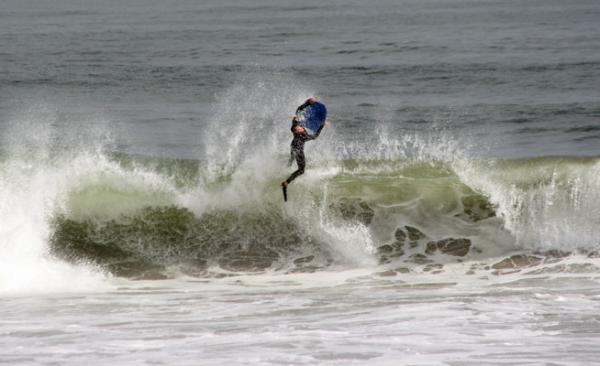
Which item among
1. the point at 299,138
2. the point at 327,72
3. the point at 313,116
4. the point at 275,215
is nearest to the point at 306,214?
the point at 275,215

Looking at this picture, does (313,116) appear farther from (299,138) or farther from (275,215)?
(275,215)

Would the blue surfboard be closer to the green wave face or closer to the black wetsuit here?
the black wetsuit

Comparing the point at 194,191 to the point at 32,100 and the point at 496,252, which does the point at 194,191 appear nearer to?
the point at 496,252

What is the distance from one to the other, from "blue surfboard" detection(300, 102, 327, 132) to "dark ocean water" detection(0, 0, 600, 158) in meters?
6.51

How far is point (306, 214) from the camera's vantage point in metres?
15.8

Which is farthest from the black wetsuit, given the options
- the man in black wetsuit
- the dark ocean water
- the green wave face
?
the dark ocean water

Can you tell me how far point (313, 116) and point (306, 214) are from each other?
6.28 ft

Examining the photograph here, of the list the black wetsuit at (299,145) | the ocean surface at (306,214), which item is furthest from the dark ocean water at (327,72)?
the black wetsuit at (299,145)

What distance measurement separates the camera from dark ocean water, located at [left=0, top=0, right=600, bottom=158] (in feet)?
76.8

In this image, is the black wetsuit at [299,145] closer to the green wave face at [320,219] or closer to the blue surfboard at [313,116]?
the blue surfboard at [313,116]

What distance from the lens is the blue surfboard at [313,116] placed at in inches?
564

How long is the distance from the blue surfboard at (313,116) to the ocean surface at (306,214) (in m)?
1.58

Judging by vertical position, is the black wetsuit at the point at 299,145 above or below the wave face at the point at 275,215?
above

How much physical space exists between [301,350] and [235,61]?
972 inches
